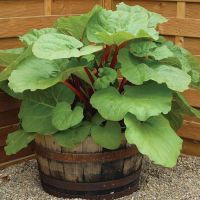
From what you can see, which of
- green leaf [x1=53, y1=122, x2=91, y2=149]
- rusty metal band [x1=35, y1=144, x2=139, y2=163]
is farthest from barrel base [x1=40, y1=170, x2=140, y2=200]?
green leaf [x1=53, y1=122, x2=91, y2=149]

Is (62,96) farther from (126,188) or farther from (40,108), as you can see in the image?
(126,188)

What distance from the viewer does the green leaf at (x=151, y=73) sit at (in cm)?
243

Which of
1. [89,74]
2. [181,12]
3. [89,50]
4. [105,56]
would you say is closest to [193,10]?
[181,12]

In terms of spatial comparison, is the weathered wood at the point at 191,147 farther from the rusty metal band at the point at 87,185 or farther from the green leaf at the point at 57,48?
the green leaf at the point at 57,48

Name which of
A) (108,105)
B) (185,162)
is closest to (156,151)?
(108,105)

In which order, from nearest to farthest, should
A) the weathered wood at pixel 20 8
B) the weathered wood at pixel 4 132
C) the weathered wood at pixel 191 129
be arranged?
the weathered wood at pixel 20 8 < the weathered wood at pixel 4 132 < the weathered wood at pixel 191 129

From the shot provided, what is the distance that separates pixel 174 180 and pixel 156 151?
2.62 feet

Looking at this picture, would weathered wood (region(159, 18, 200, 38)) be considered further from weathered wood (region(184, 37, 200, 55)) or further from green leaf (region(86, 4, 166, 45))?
green leaf (region(86, 4, 166, 45))

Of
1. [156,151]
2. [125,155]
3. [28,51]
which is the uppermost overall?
[28,51]

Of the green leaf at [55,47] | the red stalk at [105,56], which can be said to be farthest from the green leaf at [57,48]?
the red stalk at [105,56]

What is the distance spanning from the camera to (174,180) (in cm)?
307

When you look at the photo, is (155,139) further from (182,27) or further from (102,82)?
(182,27)

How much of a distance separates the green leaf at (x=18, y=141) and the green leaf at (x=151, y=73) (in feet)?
2.11

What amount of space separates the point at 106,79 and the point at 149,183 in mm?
836
